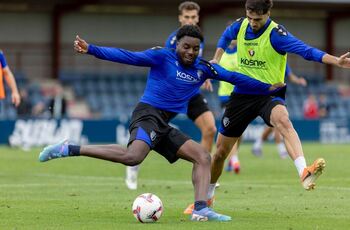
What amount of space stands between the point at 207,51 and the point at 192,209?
3281 centimetres

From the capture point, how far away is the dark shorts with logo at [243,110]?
12.0 m

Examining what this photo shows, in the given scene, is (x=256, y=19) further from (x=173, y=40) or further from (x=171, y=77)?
(x=173, y=40)

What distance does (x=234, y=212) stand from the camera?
11727mm

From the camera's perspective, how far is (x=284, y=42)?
11.8 metres

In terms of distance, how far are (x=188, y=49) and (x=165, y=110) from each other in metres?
0.81

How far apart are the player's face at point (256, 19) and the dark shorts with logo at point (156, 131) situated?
1.64 m

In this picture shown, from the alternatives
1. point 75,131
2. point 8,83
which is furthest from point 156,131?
point 75,131

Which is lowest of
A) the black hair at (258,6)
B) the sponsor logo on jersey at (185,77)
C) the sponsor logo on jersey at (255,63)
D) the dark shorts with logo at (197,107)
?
the dark shorts with logo at (197,107)

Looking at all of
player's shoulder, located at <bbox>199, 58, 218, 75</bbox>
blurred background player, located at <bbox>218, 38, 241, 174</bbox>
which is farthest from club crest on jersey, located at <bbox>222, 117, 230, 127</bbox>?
blurred background player, located at <bbox>218, 38, 241, 174</bbox>

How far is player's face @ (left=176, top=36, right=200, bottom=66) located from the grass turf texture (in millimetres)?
1835

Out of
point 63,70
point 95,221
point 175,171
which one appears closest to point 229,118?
point 95,221

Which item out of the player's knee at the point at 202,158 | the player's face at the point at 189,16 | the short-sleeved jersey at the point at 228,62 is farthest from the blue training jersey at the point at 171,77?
the short-sleeved jersey at the point at 228,62

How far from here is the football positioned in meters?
10.6

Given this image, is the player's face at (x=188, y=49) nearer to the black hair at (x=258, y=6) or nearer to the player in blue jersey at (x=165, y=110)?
the player in blue jersey at (x=165, y=110)
